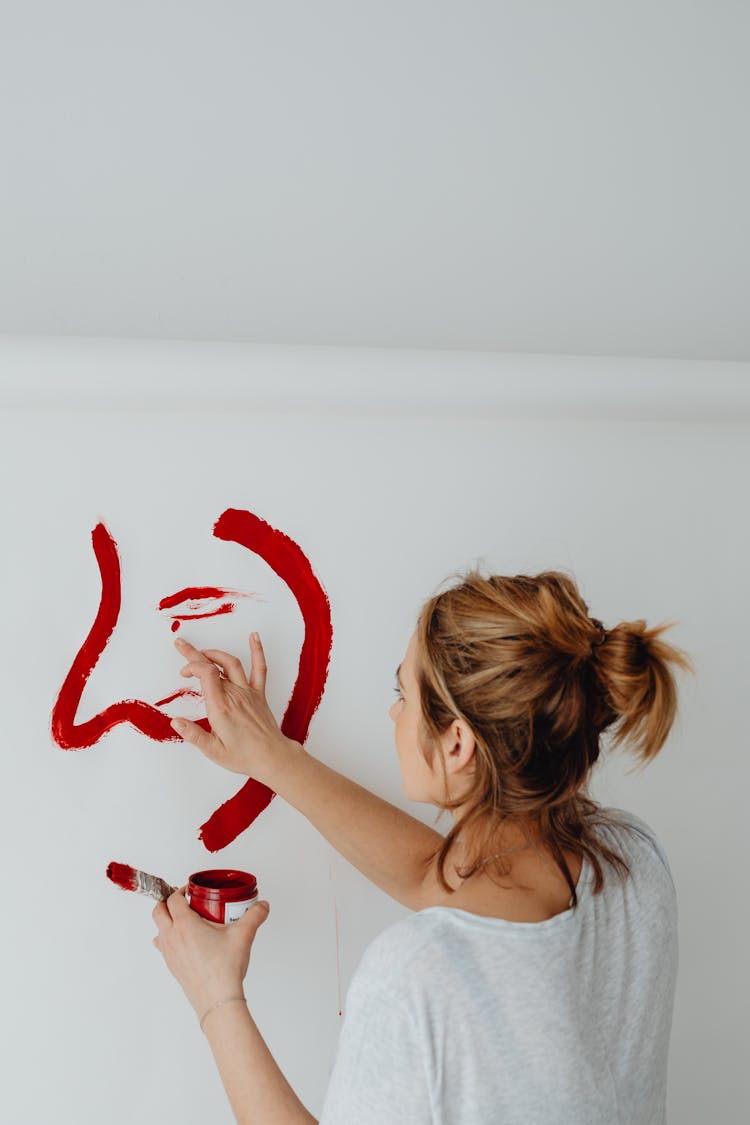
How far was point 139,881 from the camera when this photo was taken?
100cm

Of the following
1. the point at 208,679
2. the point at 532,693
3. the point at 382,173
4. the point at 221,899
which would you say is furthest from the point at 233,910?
the point at 382,173

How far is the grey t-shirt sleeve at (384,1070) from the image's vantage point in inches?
30.1

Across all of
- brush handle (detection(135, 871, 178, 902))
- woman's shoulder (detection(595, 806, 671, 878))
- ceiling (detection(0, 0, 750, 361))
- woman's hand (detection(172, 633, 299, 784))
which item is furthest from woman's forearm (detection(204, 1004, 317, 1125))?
ceiling (detection(0, 0, 750, 361))

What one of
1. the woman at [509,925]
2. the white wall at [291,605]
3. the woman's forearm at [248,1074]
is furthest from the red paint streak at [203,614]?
the woman's forearm at [248,1074]

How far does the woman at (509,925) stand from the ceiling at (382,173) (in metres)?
0.51

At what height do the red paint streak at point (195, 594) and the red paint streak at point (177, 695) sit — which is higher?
the red paint streak at point (195, 594)

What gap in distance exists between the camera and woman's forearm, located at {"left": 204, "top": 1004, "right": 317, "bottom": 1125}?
0.86 m

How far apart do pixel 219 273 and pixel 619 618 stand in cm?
63

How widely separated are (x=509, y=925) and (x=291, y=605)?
0.45 m

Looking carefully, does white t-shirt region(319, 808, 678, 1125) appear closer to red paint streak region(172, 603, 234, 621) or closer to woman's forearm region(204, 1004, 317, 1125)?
woman's forearm region(204, 1004, 317, 1125)

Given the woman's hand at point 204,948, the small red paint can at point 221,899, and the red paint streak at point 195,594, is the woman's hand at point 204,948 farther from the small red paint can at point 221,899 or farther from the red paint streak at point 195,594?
the red paint streak at point 195,594

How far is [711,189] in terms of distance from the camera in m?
1.37

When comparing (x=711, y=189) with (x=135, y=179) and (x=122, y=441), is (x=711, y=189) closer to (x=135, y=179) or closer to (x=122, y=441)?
(x=135, y=179)

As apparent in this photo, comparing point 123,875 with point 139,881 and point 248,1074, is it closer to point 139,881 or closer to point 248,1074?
→ point 139,881
